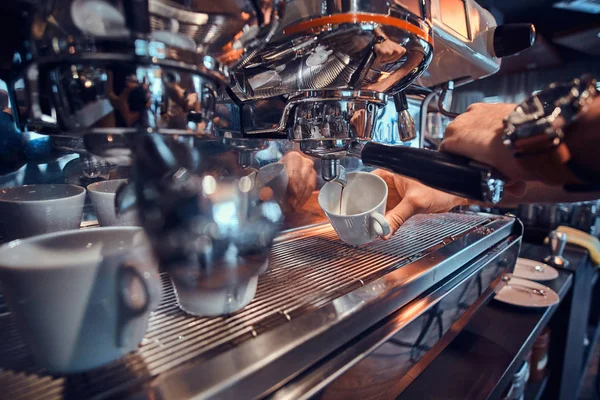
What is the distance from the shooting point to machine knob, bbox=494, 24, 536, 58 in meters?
0.53

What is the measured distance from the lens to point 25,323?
0.66 ft

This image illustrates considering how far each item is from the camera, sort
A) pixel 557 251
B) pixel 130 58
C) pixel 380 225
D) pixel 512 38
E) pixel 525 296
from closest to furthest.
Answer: pixel 130 58 < pixel 380 225 < pixel 512 38 < pixel 525 296 < pixel 557 251

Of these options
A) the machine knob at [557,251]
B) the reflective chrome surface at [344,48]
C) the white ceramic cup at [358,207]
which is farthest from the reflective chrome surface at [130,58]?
the machine knob at [557,251]

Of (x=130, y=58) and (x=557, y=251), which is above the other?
(x=130, y=58)

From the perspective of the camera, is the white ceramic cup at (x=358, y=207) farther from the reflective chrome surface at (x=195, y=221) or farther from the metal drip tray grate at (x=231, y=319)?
the reflective chrome surface at (x=195, y=221)

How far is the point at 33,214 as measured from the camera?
0.32 metres

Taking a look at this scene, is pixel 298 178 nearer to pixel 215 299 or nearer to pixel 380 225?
pixel 380 225

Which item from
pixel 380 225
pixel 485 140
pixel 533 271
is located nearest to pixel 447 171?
pixel 485 140

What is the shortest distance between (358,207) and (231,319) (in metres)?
0.31

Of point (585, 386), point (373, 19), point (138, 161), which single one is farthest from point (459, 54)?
point (585, 386)

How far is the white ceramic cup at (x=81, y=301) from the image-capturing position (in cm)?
19

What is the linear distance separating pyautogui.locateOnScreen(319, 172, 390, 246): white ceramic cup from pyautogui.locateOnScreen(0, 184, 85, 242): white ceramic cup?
31cm

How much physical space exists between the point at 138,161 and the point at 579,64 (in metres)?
2.85

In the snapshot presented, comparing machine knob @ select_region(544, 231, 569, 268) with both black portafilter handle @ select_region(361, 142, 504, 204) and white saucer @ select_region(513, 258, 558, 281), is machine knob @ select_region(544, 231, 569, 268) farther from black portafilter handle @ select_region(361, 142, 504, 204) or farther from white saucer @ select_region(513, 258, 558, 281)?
black portafilter handle @ select_region(361, 142, 504, 204)
